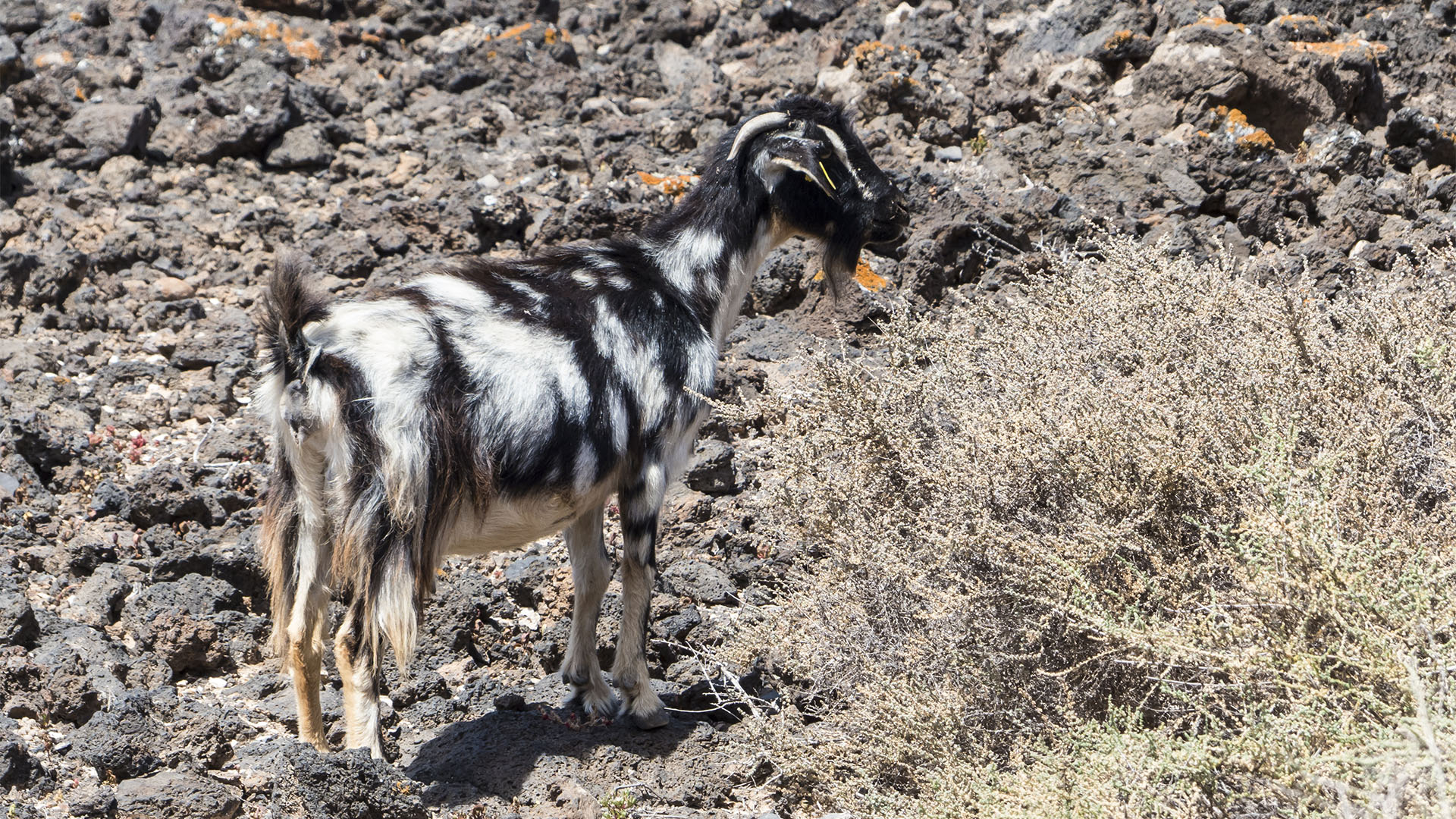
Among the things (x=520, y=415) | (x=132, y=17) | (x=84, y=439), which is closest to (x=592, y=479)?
(x=520, y=415)

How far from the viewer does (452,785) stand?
4.72 meters

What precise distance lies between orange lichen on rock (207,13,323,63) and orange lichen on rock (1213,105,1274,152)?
7905mm

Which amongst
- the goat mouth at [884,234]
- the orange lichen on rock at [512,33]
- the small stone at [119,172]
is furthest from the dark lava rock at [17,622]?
the orange lichen on rock at [512,33]

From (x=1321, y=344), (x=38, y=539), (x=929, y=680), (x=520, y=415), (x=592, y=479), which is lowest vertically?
(x=38, y=539)

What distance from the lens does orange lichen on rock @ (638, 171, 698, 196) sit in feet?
30.3

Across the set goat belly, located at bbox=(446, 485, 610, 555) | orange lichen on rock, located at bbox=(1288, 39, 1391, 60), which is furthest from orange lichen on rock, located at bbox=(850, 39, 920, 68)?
goat belly, located at bbox=(446, 485, 610, 555)

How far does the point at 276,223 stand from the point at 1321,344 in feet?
23.8

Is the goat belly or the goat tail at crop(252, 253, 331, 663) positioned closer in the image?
the goat tail at crop(252, 253, 331, 663)

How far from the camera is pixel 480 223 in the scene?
9148 millimetres

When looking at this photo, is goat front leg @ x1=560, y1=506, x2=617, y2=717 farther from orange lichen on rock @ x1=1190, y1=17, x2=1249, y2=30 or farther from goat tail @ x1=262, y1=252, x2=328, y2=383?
orange lichen on rock @ x1=1190, y1=17, x2=1249, y2=30

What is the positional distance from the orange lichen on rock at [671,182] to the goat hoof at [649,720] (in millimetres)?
4645

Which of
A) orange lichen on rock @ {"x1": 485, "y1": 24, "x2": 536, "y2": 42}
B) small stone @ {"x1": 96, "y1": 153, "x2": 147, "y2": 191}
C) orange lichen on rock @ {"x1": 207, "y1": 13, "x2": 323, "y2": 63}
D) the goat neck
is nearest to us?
the goat neck

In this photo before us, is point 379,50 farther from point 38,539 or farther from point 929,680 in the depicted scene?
point 929,680

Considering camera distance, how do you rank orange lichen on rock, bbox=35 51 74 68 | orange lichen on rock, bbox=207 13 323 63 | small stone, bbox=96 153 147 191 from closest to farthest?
small stone, bbox=96 153 147 191 < orange lichen on rock, bbox=35 51 74 68 < orange lichen on rock, bbox=207 13 323 63
